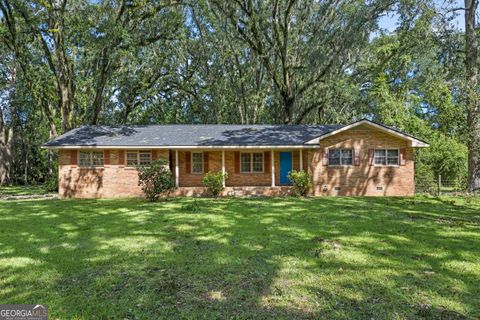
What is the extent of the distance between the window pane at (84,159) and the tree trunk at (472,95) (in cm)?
Result: 2031

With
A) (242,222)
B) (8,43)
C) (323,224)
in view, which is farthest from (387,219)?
(8,43)

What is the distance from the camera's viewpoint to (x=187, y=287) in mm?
4453

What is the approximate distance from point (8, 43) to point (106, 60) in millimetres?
7160

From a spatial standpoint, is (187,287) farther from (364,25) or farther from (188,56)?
(188,56)

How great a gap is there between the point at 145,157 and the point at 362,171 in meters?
11.9

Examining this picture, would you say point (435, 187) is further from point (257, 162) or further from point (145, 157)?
point (145, 157)

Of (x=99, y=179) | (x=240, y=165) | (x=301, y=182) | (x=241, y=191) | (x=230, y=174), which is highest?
(x=240, y=165)

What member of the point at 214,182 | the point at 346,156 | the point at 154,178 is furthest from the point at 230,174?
the point at 346,156

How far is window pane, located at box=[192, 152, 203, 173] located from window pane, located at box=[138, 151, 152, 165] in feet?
8.16

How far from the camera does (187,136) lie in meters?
17.8

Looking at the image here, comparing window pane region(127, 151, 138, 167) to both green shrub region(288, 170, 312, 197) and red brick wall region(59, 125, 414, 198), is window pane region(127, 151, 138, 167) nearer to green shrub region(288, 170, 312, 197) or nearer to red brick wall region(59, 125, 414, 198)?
red brick wall region(59, 125, 414, 198)

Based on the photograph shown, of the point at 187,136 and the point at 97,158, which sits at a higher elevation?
the point at 187,136

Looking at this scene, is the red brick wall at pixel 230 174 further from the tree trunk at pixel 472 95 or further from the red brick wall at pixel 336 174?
the tree trunk at pixel 472 95

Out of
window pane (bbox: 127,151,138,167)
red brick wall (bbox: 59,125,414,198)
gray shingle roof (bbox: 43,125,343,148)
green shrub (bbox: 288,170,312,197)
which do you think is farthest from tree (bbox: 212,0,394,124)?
window pane (bbox: 127,151,138,167)
